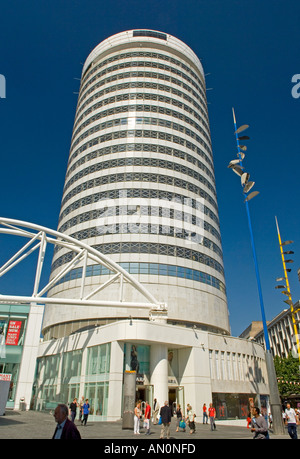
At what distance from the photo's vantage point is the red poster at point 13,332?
37.2 m

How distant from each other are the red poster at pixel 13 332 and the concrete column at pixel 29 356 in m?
1.03

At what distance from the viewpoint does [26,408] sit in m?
34.7

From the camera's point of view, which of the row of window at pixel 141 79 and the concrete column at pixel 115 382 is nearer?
the concrete column at pixel 115 382

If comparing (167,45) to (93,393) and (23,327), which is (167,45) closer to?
(23,327)

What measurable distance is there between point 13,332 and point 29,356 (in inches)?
135

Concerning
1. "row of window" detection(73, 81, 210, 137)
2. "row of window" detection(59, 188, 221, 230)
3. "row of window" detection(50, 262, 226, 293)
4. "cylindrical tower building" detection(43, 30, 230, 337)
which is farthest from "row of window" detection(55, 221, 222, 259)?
"row of window" detection(73, 81, 210, 137)

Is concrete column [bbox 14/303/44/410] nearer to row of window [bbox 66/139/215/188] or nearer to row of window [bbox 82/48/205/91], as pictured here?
row of window [bbox 66/139/215/188]

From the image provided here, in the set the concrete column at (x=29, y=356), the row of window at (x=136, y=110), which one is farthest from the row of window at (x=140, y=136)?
the concrete column at (x=29, y=356)

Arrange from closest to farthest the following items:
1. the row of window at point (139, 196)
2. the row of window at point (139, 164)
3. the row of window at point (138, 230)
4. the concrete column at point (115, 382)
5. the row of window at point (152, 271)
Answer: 1. the concrete column at point (115, 382)
2. the row of window at point (152, 271)
3. the row of window at point (138, 230)
4. the row of window at point (139, 196)
5. the row of window at point (139, 164)

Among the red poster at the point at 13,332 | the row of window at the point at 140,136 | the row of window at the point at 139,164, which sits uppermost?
the row of window at the point at 140,136

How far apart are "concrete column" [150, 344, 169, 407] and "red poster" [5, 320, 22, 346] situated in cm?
1796

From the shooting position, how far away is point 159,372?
28203 millimetres

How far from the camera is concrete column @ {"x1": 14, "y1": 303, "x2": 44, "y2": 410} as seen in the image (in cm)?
3541

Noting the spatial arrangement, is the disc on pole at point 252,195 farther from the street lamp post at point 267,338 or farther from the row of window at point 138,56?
the row of window at point 138,56
